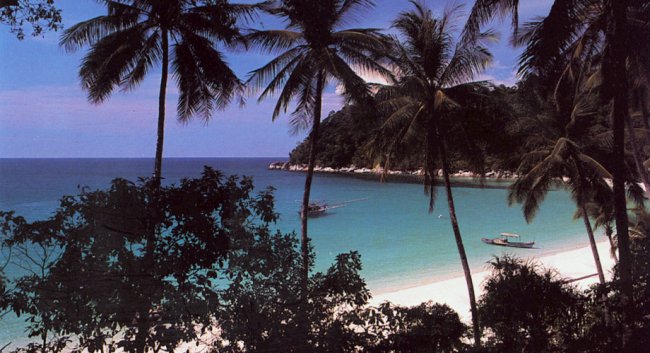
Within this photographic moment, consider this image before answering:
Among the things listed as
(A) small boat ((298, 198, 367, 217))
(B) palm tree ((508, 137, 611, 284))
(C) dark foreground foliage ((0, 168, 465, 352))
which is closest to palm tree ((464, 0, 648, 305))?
(C) dark foreground foliage ((0, 168, 465, 352))

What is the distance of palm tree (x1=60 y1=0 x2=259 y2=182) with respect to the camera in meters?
6.61

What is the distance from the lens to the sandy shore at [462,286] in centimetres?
1355

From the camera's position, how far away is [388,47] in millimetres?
7895

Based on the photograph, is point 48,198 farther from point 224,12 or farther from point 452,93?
point 452,93

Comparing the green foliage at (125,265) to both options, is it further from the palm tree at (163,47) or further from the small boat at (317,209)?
the small boat at (317,209)

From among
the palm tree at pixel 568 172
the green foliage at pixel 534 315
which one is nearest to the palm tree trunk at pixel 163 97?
the green foliage at pixel 534 315

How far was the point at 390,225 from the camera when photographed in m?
32.0

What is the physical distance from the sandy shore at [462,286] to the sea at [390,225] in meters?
1.15

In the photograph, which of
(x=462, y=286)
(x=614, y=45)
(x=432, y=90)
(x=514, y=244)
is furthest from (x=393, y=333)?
(x=514, y=244)

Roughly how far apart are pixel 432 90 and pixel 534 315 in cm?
623

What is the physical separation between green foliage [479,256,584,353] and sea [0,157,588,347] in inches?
281

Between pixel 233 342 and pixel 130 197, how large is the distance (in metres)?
1.14

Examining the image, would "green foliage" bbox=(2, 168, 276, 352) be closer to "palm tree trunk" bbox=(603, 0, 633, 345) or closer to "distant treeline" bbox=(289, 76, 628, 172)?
"palm tree trunk" bbox=(603, 0, 633, 345)

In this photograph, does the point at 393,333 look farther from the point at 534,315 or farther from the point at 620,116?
the point at 620,116
